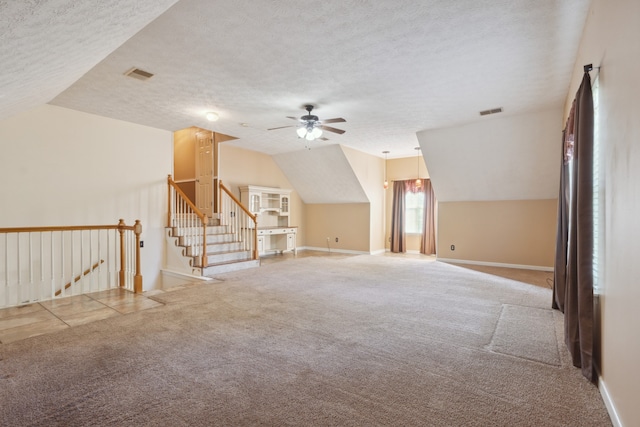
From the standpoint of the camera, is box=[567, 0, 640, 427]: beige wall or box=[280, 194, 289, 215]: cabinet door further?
box=[280, 194, 289, 215]: cabinet door

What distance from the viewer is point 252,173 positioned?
844cm

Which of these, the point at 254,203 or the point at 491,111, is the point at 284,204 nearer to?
the point at 254,203

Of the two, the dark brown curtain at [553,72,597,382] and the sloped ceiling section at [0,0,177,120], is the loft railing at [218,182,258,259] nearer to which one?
the sloped ceiling section at [0,0,177,120]

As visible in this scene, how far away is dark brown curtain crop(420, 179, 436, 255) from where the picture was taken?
8.84m

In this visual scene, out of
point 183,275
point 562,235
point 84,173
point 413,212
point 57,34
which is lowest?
point 183,275

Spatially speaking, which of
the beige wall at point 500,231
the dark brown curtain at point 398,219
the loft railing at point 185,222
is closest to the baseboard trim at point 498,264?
the beige wall at point 500,231

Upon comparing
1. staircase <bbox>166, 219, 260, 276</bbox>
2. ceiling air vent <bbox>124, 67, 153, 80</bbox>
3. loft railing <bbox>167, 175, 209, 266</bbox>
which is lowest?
staircase <bbox>166, 219, 260, 276</bbox>

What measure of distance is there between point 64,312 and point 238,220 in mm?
4115

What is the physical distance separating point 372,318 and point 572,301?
1.83m

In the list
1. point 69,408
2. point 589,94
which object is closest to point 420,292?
point 589,94

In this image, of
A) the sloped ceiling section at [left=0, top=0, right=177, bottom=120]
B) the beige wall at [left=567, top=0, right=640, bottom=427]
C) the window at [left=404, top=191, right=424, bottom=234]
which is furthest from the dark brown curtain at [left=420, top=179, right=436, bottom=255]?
the sloped ceiling section at [left=0, top=0, right=177, bottom=120]

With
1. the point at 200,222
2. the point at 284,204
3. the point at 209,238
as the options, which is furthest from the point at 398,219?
the point at 200,222

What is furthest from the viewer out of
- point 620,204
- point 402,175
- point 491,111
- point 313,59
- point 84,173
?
point 402,175

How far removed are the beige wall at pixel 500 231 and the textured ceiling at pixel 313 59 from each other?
2.53 metres
